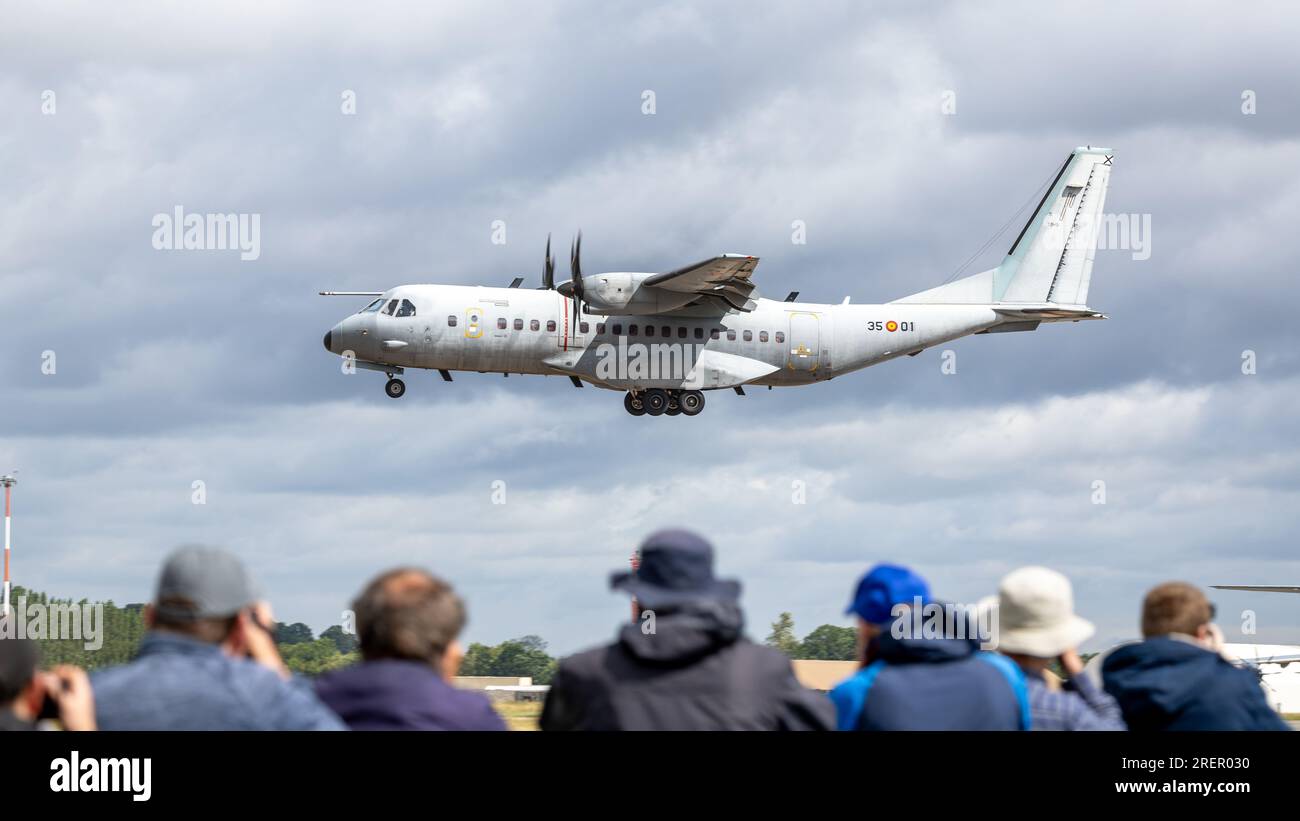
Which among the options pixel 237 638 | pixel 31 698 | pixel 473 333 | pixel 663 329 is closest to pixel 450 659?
pixel 237 638

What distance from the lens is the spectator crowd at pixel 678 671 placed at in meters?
6.29

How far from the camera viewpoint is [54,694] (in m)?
6.33

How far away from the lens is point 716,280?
4584cm

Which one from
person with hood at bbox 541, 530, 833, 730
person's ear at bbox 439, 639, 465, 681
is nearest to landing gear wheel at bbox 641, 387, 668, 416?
person with hood at bbox 541, 530, 833, 730

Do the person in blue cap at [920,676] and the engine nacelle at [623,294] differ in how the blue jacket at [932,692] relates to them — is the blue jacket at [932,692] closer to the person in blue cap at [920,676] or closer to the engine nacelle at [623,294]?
the person in blue cap at [920,676]

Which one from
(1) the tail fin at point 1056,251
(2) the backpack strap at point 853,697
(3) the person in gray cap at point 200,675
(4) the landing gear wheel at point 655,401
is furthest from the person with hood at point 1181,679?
(1) the tail fin at point 1056,251

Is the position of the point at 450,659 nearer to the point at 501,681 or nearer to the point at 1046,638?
the point at 1046,638

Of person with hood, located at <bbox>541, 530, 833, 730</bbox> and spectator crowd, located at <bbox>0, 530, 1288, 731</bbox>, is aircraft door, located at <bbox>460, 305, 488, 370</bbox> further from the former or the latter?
person with hood, located at <bbox>541, 530, 833, 730</bbox>

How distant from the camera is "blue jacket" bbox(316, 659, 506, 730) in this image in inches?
261

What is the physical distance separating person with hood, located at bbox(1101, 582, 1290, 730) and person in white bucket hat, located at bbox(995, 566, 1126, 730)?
0.23 metres

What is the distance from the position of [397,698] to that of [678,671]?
1.55 m
